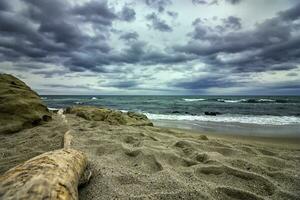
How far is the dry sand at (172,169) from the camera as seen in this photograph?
2.55 meters

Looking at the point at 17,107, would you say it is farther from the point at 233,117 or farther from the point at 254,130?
the point at 233,117

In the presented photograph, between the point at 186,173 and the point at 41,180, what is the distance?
191 centimetres

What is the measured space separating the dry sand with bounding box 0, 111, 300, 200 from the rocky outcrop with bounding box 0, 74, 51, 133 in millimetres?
1054

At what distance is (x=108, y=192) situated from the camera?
249 centimetres

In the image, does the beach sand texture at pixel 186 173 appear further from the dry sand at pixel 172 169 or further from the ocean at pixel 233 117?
the ocean at pixel 233 117

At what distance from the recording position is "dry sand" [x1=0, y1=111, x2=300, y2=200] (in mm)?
2551

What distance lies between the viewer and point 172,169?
320cm

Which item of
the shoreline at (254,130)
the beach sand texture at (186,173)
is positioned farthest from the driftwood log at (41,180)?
the shoreline at (254,130)

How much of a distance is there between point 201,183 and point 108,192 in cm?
109

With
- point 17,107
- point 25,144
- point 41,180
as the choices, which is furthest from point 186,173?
point 17,107

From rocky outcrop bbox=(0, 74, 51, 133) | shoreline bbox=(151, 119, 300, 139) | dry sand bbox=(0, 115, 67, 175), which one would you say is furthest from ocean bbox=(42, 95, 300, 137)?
dry sand bbox=(0, 115, 67, 175)

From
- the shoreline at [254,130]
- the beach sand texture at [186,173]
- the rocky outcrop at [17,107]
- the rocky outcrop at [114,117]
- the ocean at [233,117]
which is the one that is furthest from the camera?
the ocean at [233,117]

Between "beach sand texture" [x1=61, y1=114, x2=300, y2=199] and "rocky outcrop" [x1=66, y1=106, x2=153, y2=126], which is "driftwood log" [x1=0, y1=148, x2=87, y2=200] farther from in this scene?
"rocky outcrop" [x1=66, y1=106, x2=153, y2=126]

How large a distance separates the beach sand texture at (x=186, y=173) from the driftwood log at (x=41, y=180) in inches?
21.6
